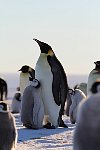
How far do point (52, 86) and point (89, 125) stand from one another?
23.1 ft

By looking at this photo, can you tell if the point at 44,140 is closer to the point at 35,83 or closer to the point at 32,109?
the point at 32,109

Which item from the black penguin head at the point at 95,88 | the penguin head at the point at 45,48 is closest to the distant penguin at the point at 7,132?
the black penguin head at the point at 95,88

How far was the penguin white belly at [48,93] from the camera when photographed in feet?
37.1

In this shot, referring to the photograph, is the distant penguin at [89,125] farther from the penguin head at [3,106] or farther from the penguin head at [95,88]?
the penguin head at [3,106]

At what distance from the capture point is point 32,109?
35.2 ft

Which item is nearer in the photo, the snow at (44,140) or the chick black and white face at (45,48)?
the snow at (44,140)

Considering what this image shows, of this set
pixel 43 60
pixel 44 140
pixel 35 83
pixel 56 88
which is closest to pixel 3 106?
pixel 44 140

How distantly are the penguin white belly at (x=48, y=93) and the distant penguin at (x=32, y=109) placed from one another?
0.43 m

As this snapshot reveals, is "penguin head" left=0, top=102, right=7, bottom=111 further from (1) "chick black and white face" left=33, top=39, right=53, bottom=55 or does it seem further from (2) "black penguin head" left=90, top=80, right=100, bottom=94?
(1) "chick black and white face" left=33, top=39, right=53, bottom=55

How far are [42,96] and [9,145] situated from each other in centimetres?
516

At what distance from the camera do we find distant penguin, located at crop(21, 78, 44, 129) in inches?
422

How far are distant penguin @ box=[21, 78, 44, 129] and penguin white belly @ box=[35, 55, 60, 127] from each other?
43cm

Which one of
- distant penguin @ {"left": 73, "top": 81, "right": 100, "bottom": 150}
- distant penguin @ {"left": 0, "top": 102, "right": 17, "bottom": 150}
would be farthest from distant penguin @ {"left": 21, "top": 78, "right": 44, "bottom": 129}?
distant penguin @ {"left": 73, "top": 81, "right": 100, "bottom": 150}

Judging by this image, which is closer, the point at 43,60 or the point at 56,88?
the point at 56,88
